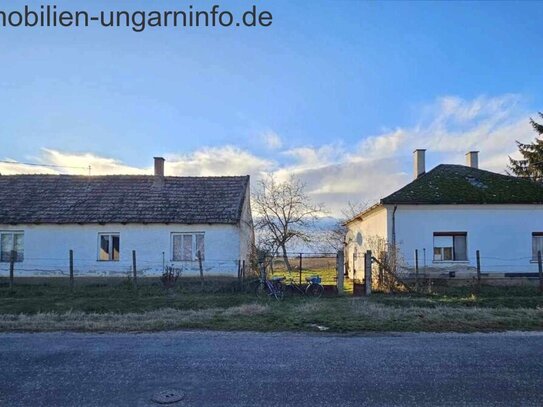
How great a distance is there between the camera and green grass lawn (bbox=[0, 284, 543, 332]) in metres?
9.47

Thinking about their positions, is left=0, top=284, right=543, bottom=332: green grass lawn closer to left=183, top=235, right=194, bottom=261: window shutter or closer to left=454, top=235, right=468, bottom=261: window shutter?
left=454, top=235, right=468, bottom=261: window shutter

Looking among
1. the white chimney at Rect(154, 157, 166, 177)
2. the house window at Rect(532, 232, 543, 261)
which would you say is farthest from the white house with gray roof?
the house window at Rect(532, 232, 543, 261)

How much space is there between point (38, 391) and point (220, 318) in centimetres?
514

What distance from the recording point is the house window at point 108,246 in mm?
20094

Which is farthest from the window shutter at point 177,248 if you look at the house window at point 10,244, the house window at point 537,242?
the house window at point 537,242

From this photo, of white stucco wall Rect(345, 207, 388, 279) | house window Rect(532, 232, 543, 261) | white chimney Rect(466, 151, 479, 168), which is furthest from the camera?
white chimney Rect(466, 151, 479, 168)

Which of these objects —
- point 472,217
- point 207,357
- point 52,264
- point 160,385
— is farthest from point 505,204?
point 52,264

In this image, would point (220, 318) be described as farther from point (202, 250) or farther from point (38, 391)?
point (202, 250)

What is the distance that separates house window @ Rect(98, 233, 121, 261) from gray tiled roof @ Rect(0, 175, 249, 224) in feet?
2.81

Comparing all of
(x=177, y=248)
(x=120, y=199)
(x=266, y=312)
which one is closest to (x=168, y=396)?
(x=266, y=312)

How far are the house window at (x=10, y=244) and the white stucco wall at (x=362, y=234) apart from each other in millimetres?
14924

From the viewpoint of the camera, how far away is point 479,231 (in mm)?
18922

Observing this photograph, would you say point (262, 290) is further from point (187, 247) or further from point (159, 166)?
Result: point (159, 166)

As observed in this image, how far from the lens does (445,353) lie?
713 cm
